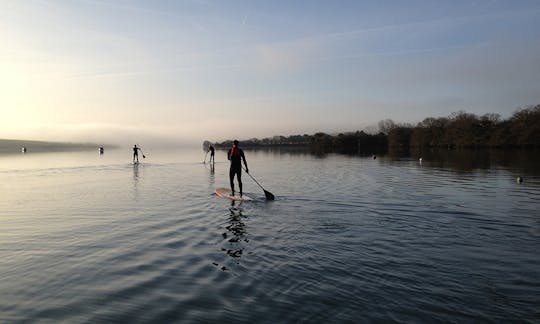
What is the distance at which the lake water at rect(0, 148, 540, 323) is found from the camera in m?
5.74

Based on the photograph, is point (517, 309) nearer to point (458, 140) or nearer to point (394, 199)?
point (394, 199)

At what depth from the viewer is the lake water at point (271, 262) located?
226 inches

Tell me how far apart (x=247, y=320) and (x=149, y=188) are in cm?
1840

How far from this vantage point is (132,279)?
7.16 m

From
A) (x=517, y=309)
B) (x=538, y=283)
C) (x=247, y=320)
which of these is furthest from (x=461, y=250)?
(x=247, y=320)

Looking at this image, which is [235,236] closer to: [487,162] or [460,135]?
[487,162]

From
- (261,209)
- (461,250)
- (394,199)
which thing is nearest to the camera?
Answer: (461,250)

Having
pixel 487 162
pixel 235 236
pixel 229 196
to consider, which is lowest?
pixel 235 236

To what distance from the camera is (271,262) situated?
8.12m

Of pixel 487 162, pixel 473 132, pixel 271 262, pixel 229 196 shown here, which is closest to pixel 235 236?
pixel 271 262

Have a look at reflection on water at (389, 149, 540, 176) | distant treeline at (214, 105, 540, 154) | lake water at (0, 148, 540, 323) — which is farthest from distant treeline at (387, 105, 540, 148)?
lake water at (0, 148, 540, 323)

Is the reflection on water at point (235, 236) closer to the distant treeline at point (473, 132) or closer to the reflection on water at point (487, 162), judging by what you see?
the reflection on water at point (487, 162)

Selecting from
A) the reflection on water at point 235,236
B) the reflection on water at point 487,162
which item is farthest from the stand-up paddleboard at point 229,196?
the reflection on water at point 487,162

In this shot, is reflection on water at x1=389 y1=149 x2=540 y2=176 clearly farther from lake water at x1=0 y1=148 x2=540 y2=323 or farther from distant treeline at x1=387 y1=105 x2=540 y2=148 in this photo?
distant treeline at x1=387 y1=105 x2=540 y2=148
